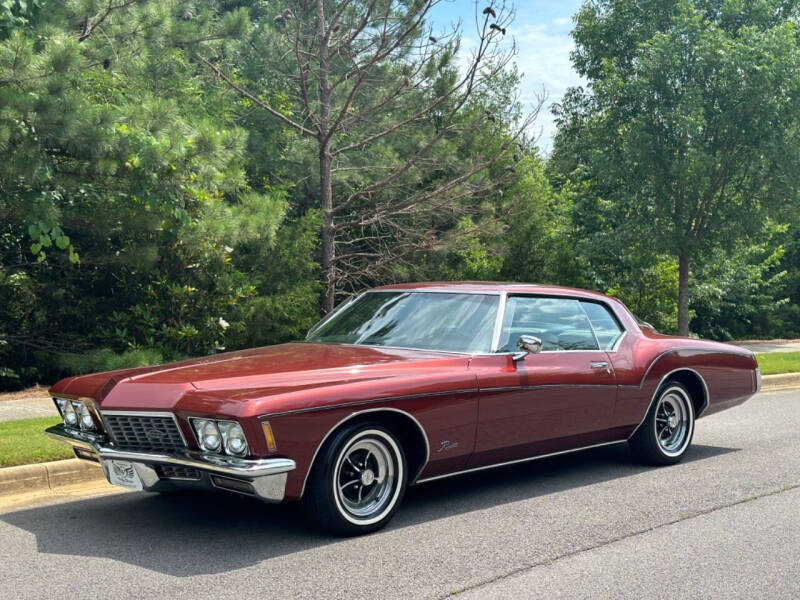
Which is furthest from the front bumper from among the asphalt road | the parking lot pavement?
the parking lot pavement

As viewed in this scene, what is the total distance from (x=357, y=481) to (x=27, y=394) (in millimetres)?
8568

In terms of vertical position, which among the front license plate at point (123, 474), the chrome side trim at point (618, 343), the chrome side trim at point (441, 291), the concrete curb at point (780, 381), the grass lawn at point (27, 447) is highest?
the chrome side trim at point (441, 291)

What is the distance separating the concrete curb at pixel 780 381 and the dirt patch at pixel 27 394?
10419 mm

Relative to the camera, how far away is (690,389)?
26.0 ft

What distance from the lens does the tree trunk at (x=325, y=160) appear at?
44.2ft

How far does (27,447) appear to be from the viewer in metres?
7.33

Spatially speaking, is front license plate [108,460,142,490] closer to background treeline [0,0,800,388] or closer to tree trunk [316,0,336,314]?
background treeline [0,0,800,388]

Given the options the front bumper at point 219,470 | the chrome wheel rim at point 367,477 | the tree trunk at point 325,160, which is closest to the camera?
the front bumper at point 219,470

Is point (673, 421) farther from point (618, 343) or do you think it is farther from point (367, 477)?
point (367, 477)

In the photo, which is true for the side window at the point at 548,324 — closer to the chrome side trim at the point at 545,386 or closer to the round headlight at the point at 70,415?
the chrome side trim at the point at 545,386

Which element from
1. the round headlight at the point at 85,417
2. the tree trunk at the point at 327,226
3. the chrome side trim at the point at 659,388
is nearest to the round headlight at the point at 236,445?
the round headlight at the point at 85,417

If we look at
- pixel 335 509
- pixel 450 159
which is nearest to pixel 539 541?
pixel 335 509

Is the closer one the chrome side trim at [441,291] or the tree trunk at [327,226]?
the chrome side trim at [441,291]

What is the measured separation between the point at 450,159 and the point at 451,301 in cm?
944
